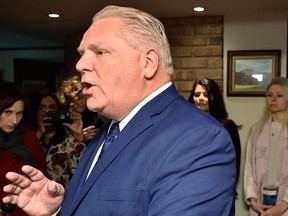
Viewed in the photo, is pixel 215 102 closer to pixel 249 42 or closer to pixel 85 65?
pixel 249 42

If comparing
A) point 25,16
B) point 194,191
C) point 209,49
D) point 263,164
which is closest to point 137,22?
point 194,191

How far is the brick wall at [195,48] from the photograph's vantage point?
3676 mm

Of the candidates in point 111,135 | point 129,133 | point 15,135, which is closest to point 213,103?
point 15,135

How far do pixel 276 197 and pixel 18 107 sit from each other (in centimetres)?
183

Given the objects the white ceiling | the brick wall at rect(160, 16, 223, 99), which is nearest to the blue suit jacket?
the white ceiling

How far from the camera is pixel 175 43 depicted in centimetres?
377

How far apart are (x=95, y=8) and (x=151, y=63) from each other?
9.08ft

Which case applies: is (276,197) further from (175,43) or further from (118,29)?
(118,29)

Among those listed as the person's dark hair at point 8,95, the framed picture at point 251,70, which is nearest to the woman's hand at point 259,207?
the framed picture at point 251,70

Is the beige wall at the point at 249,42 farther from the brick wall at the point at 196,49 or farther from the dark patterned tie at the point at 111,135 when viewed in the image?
the dark patterned tie at the point at 111,135

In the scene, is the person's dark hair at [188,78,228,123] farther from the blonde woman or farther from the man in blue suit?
the man in blue suit

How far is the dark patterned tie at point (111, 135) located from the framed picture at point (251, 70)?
108 inches

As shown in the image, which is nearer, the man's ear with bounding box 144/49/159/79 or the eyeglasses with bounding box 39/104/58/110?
the man's ear with bounding box 144/49/159/79

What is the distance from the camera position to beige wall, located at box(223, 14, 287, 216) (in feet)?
11.8
